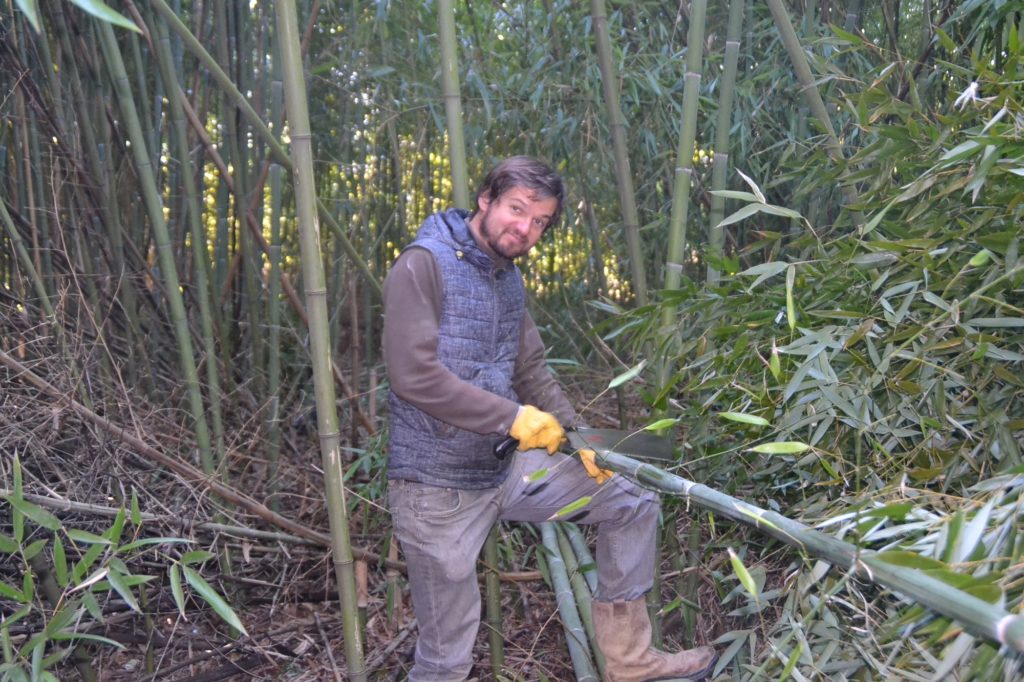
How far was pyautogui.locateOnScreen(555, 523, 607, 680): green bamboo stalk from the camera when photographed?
247 centimetres

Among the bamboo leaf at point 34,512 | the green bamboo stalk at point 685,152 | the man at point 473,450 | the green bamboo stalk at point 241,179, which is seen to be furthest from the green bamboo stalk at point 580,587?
the green bamboo stalk at point 241,179

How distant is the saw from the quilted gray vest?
5 cm

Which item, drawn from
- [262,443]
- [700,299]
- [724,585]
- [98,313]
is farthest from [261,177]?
[724,585]

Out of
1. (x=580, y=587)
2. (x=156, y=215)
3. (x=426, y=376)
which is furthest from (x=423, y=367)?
(x=156, y=215)

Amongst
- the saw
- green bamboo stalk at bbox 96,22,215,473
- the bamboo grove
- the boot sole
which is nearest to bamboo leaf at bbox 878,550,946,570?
the bamboo grove

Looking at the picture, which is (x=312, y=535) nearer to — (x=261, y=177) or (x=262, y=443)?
(x=262, y=443)

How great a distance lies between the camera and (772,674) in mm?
2043

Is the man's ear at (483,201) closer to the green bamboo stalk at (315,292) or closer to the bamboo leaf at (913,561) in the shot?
the green bamboo stalk at (315,292)

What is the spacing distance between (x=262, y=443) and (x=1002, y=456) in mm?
2277

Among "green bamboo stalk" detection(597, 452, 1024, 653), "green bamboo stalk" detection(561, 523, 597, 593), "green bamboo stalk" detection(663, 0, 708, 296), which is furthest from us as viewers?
"green bamboo stalk" detection(561, 523, 597, 593)

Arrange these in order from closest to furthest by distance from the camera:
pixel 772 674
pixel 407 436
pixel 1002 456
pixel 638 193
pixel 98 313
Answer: pixel 1002 456 < pixel 772 674 < pixel 407 436 < pixel 98 313 < pixel 638 193

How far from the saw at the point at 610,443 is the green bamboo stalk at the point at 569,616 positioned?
545 millimetres

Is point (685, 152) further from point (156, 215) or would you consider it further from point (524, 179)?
point (156, 215)

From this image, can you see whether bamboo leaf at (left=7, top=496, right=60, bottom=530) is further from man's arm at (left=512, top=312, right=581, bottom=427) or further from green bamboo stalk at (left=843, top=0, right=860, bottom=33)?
green bamboo stalk at (left=843, top=0, right=860, bottom=33)
